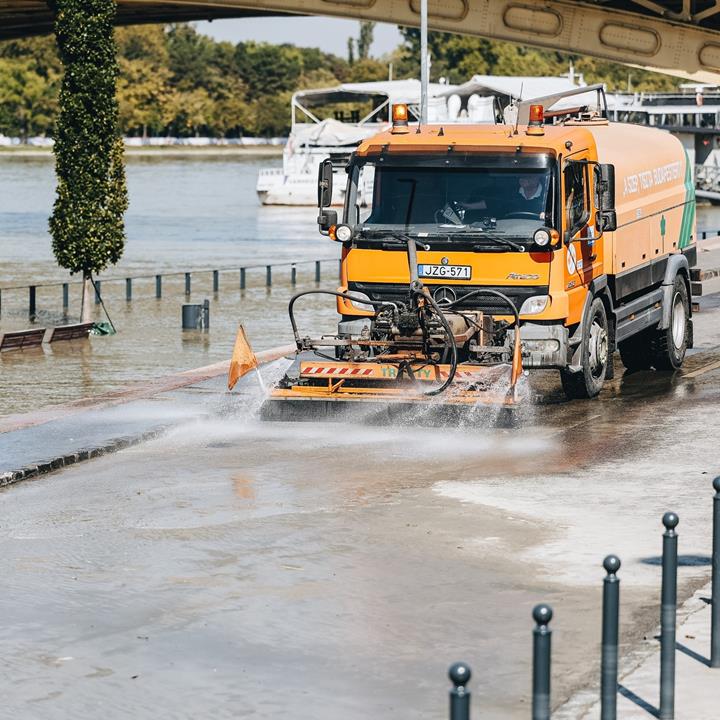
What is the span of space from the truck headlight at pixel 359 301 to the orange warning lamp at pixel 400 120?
1.82m

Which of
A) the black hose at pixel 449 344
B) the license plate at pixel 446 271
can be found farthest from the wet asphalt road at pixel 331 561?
the license plate at pixel 446 271

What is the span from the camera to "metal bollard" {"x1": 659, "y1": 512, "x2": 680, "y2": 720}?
7359 millimetres

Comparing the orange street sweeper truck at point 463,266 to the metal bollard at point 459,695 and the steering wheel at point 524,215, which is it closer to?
the steering wheel at point 524,215

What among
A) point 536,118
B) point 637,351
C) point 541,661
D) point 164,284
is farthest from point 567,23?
point 541,661

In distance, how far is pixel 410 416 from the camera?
16422mm

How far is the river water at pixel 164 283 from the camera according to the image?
23.9 m

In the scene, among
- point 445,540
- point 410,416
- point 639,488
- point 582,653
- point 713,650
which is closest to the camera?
point 713,650

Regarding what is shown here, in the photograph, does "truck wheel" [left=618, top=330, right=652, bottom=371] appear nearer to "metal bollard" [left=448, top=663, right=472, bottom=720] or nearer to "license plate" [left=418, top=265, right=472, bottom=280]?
"license plate" [left=418, top=265, right=472, bottom=280]

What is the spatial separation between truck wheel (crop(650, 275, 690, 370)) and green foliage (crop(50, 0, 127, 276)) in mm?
13065

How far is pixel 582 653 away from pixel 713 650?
0.83 metres

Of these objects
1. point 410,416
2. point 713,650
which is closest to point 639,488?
point 410,416

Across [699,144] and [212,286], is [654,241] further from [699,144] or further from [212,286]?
[699,144]

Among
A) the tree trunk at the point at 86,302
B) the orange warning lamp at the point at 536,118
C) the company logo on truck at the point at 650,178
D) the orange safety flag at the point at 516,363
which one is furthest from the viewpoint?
the tree trunk at the point at 86,302

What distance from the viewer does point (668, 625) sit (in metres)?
7.39
